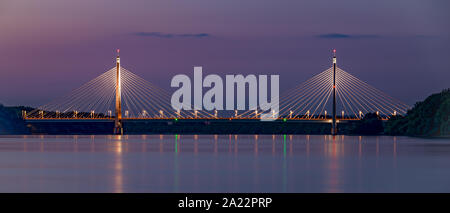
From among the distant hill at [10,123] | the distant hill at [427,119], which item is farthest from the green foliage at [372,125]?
the distant hill at [10,123]

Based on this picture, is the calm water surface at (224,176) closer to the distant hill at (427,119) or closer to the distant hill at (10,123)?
the distant hill at (427,119)

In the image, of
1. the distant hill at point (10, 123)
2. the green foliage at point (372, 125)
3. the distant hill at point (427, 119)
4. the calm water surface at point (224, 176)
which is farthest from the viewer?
the distant hill at point (10, 123)

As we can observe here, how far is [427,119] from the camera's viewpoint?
86.4 m

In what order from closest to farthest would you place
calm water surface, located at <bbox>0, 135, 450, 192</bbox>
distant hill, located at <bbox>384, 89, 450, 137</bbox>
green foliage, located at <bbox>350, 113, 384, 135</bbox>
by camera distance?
calm water surface, located at <bbox>0, 135, 450, 192</bbox>
distant hill, located at <bbox>384, 89, 450, 137</bbox>
green foliage, located at <bbox>350, 113, 384, 135</bbox>

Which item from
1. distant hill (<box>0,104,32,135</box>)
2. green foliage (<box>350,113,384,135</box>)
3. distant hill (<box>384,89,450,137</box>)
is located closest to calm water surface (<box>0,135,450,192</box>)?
distant hill (<box>384,89,450,137</box>)

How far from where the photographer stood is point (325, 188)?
72.1 ft

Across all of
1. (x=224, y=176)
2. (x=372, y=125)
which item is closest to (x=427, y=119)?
(x=372, y=125)

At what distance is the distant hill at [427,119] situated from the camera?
78625mm

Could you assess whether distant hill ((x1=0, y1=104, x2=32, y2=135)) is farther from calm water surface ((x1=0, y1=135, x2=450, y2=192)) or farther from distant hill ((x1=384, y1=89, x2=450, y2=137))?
calm water surface ((x1=0, y1=135, x2=450, y2=192))

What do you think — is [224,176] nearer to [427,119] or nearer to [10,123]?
[427,119]

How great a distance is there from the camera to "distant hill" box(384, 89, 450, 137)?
258ft

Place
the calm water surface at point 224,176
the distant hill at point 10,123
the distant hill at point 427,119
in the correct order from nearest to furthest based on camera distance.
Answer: the calm water surface at point 224,176 < the distant hill at point 427,119 < the distant hill at point 10,123
